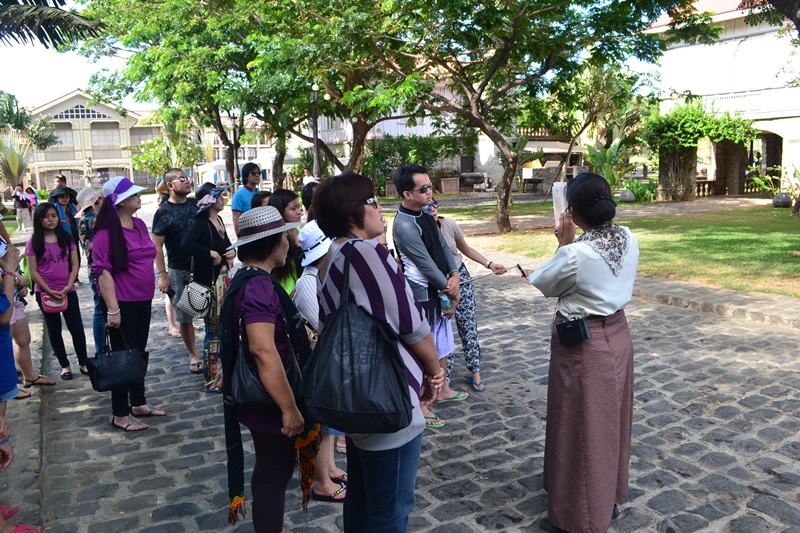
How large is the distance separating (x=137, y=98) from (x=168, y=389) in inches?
753

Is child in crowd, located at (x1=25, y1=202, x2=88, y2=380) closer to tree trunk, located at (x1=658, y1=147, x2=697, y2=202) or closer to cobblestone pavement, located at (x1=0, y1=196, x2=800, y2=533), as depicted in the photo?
cobblestone pavement, located at (x1=0, y1=196, x2=800, y2=533)

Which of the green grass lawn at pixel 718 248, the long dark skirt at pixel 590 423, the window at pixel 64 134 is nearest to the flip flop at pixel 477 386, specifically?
the long dark skirt at pixel 590 423

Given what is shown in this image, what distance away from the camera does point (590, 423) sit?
3.39 m

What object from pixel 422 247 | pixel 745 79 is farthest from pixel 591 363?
pixel 745 79

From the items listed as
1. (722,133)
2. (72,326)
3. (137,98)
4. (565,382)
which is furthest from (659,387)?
(722,133)

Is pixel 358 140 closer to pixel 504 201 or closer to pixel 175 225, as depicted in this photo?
pixel 504 201

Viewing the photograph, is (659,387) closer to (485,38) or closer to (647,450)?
(647,450)

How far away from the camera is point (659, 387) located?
5.82m

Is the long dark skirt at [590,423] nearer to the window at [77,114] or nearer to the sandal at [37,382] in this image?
the sandal at [37,382]

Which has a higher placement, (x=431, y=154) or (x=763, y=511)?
(x=431, y=154)

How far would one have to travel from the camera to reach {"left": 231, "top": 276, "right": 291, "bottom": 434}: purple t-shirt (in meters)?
2.97

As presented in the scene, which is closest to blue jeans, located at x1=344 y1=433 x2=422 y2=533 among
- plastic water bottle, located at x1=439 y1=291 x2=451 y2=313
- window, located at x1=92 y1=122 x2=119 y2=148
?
A: plastic water bottle, located at x1=439 y1=291 x2=451 y2=313

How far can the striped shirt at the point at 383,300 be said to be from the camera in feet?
8.18

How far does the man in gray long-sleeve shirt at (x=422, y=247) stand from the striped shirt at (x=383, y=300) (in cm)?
227
